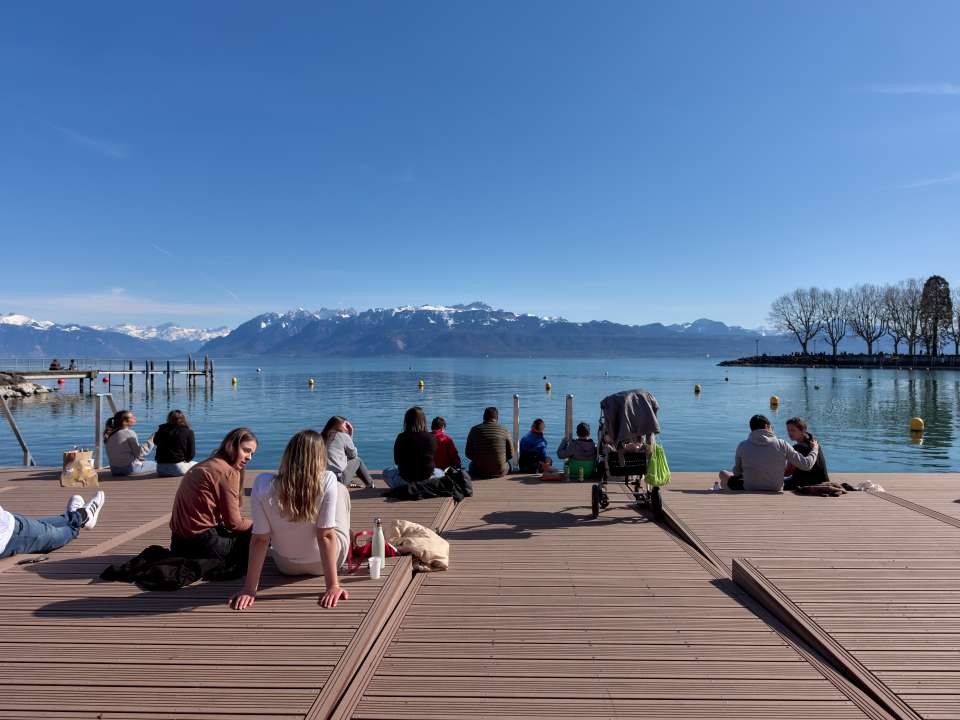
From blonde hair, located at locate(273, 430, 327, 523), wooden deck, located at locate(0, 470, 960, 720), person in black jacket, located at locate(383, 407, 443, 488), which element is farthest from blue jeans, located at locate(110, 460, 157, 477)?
blonde hair, located at locate(273, 430, 327, 523)

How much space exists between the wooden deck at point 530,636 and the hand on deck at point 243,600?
0.09 meters

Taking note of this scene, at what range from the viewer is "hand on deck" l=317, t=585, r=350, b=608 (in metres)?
4.62

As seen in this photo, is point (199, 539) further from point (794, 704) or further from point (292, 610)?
point (794, 704)

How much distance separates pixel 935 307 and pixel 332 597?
12211cm

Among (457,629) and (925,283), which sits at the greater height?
(925,283)

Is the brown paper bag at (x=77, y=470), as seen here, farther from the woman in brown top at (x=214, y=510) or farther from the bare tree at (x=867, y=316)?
the bare tree at (x=867, y=316)

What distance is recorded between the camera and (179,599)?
15.8 ft

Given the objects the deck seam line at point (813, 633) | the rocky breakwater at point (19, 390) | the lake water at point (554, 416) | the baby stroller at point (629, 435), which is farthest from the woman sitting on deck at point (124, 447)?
the rocky breakwater at point (19, 390)

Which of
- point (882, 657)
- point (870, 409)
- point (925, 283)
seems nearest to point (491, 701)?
point (882, 657)

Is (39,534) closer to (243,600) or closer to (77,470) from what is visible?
(243,600)

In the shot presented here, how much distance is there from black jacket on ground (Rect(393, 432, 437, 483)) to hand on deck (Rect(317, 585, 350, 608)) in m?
4.51

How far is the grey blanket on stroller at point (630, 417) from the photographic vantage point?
26.3 ft

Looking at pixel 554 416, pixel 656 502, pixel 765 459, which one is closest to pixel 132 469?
pixel 656 502

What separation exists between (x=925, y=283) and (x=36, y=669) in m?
127
